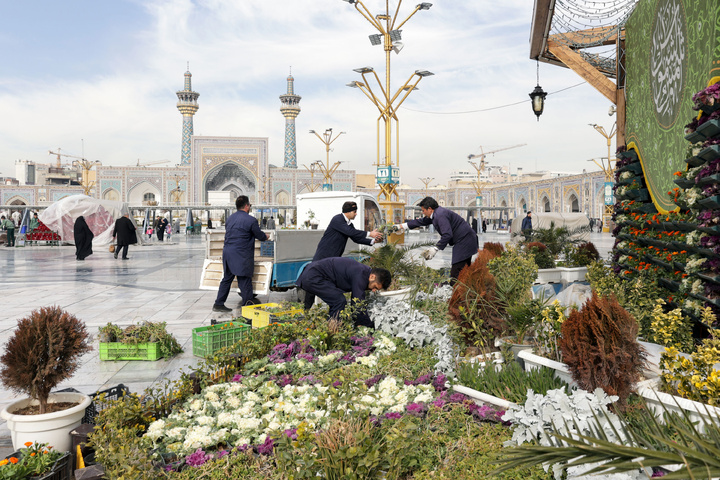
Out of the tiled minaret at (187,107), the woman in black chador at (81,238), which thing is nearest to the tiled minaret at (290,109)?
the tiled minaret at (187,107)

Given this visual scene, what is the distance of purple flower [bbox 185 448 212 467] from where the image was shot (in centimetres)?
→ 272

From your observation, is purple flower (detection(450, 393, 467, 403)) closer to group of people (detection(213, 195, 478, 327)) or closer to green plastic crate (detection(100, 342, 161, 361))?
group of people (detection(213, 195, 478, 327))

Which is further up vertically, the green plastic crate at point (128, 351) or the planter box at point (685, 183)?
the planter box at point (685, 183)

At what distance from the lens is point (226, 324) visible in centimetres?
532

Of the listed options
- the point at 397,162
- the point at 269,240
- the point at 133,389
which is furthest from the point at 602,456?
the point at 397,162

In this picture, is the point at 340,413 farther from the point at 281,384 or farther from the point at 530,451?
the point at 530,451

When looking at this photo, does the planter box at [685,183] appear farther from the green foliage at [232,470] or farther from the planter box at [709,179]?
the green foliage at [232,470]

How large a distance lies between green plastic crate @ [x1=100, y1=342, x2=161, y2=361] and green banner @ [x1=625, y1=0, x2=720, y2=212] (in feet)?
18.3

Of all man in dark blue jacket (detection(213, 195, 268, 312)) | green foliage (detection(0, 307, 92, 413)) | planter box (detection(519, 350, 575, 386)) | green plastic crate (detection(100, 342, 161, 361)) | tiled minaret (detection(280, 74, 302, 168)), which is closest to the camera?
green foliage (detection(0, 307, 92, 413))

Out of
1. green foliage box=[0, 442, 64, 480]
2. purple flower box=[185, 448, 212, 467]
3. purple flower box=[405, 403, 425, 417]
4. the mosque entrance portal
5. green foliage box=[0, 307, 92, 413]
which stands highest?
the mosque entrance portal

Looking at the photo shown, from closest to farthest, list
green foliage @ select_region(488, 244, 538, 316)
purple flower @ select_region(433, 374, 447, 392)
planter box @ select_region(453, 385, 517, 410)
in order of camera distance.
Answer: planter box @ select_region(453, 385, 517, 410) < purple flower @ select_region(433, 374, 447, 392) < green foliage @ select_region(488, 244, 538, 316)

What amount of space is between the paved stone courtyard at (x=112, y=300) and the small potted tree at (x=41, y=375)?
14.4 inches

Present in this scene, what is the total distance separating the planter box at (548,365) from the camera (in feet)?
10.5

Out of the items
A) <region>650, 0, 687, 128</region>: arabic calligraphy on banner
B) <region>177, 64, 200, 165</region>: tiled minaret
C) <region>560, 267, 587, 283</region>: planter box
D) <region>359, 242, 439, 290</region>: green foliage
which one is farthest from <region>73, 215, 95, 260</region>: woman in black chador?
<region>177, 64, 200, 165</region>: tiled minaret
